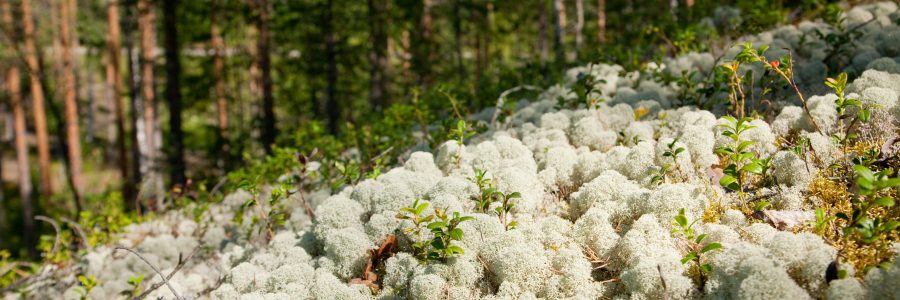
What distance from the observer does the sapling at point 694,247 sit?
2.35 meters

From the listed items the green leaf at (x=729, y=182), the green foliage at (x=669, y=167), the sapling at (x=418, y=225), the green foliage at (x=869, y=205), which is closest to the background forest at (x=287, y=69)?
the sapling at (x=418, y=225)

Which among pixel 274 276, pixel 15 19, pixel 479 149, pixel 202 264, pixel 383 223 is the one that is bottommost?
pixel 202 264

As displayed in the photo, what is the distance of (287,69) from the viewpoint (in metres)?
16.7

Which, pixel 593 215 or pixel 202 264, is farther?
pixel 202 264

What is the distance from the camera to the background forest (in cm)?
560

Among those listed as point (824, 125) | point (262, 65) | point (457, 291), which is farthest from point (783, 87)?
point (262, 65)

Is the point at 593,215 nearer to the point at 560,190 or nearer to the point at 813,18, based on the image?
the point at 560,190

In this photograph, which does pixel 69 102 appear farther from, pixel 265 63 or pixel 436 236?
pixel 436 236

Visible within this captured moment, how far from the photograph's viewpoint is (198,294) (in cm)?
355

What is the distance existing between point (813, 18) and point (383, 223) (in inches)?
232

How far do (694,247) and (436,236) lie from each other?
138 centimetres

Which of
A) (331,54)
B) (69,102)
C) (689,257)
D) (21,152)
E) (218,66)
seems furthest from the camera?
(69,102)

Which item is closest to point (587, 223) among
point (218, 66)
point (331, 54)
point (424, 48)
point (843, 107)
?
point (843, 107)

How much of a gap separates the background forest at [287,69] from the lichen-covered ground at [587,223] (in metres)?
0.60
